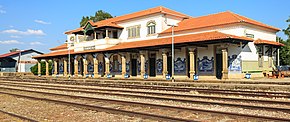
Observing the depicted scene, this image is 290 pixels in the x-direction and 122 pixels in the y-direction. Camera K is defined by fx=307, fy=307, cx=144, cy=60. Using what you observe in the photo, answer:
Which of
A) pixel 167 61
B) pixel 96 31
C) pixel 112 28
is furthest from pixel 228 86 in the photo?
pixel 96 31

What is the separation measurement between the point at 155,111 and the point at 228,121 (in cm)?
264

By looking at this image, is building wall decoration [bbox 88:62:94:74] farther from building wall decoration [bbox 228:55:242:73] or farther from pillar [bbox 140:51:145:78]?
building wall decoration [bbox 228:55:242:73]

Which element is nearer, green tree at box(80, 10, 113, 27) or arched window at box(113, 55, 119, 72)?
arched window at box(113, 55, 119, 72)

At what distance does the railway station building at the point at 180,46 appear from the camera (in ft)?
94.1

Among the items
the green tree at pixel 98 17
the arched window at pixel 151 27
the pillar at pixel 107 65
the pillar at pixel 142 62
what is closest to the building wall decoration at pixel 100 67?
the pillar at pixel 107 65

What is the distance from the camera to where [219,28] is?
30359 mm

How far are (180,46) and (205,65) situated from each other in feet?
10.3

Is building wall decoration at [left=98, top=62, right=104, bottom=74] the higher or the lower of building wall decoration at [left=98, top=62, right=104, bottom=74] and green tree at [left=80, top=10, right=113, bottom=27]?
the lower

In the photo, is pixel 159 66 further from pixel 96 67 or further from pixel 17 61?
pixel 17 61

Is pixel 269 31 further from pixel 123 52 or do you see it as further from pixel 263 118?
pixel 263 118

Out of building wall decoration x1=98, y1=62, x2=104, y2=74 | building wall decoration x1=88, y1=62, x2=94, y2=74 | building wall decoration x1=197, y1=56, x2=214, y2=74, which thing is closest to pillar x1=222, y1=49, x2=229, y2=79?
building wall decoration x1=197, y1=56, x2=214, y2=74

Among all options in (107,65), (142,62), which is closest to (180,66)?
(142,62)

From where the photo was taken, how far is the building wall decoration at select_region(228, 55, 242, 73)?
28359 millimetres

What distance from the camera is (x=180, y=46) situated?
29859 mm
